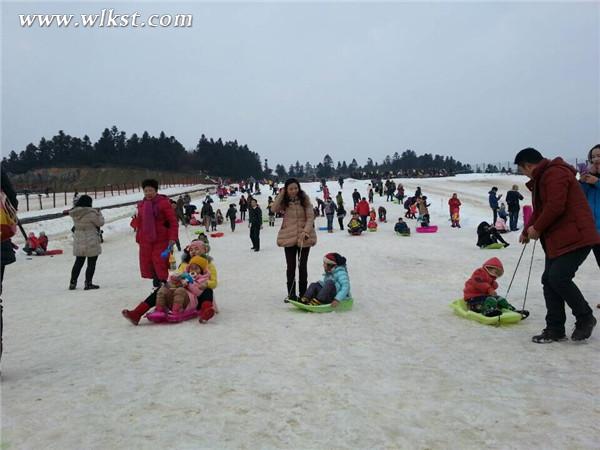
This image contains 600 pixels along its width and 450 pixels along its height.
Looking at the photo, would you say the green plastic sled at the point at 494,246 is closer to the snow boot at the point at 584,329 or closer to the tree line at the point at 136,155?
the snow boot at the point at 584,329

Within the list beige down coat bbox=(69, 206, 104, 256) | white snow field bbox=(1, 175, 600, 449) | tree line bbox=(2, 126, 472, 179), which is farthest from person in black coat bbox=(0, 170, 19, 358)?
tree line bbox=(2, 126, 472, 179)

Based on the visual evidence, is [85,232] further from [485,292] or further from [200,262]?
[485,292]

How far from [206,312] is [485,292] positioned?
3802 mm

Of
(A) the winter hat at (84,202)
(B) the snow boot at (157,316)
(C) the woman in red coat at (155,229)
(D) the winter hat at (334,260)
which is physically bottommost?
(B) the snow boot at (157,316)

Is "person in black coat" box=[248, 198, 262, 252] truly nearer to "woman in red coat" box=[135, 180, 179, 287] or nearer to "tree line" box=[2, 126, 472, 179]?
"woman in red coat" box=[135, 180, 179, 287]

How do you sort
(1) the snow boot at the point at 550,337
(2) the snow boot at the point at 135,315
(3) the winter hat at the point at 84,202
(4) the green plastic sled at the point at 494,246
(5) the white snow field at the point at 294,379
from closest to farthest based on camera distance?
(5) the white snow field at the point at 294,379 < (1) the snow boot at the point at 550,337 < (2) the snow boot at the point at 135,315 < (3) the winter hat at the point at 84,202 < (4) the green plastic sled at the point at 494,246

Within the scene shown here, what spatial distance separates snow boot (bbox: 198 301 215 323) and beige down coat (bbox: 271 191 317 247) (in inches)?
62.0

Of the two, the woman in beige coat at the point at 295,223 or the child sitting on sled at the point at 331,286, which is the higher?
the woman in beige coat at the point at 295,223

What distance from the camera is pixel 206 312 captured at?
6.43m

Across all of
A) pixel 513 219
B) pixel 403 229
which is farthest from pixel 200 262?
pixel 513 219

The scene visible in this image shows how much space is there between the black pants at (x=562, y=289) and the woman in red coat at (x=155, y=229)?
205 inches

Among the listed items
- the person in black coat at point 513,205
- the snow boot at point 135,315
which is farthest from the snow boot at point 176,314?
the person in black coat at point 513,205

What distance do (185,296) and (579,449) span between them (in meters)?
4.94

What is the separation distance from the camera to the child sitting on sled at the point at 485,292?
6.52m
